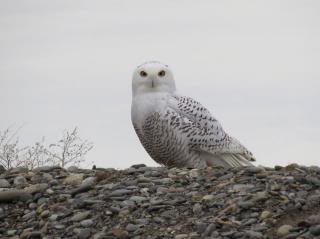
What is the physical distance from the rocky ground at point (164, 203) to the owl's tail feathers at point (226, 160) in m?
1.12

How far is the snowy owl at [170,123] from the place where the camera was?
10609mm

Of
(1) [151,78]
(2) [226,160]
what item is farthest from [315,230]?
(1) [151,78]

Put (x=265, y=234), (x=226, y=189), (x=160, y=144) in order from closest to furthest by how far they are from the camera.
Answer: (x=265, y=234)
(x=226, y=189)
(x=160, y=144)

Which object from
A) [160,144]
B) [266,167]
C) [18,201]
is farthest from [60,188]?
[266,167]

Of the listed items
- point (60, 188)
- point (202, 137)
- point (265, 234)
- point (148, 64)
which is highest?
point (148, 64)

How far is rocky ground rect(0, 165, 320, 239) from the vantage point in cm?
818

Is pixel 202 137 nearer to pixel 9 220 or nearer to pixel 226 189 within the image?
pixel 226 189

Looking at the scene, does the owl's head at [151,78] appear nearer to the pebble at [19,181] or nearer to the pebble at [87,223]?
the pebble at [19,181]

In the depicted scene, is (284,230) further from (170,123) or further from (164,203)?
(170,123)

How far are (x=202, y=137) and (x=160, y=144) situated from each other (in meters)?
0.53

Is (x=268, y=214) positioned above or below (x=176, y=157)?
below

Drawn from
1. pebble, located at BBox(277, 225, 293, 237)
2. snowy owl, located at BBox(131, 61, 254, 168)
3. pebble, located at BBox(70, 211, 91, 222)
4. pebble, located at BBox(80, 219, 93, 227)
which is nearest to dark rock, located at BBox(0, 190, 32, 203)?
pebble, located at BBox(70, 211, 91, 222)

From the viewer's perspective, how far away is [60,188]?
970 centimetres

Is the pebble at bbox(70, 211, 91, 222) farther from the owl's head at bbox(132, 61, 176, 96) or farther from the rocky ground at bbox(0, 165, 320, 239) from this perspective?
the owl's head at bbox(132, 61, 176, 96)
